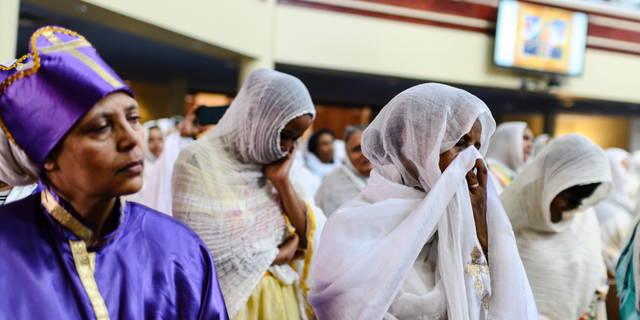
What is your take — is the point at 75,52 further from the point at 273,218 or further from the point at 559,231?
the point at 559,231

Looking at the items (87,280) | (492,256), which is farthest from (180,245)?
(492,256)

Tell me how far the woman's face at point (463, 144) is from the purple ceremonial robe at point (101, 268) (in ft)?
2.16

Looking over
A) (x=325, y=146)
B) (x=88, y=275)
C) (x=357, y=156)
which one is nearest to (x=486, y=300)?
(x=88, y=275)

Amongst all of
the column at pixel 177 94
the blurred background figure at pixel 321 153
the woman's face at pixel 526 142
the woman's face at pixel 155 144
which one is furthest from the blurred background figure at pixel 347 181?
the column at pixel 177 94

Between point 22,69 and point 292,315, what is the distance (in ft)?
3.94

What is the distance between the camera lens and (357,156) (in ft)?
10.6

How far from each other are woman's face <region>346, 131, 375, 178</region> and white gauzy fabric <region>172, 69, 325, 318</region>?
47.3 inches

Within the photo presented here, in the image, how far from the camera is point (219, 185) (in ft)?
6.07

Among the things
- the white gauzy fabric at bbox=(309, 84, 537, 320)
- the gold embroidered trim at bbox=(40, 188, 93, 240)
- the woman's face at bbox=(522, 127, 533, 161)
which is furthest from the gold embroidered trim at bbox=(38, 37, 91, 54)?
the woman's face at bbox=(522, 127, 533, 161)

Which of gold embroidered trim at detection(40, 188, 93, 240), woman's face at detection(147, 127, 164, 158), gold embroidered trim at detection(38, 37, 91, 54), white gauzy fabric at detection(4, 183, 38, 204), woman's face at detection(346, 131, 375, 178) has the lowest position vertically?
woman's face at detection(147, 127, 164, 158)

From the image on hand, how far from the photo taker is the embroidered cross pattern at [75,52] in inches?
38.6

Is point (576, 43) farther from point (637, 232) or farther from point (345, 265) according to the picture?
point (345, 265)

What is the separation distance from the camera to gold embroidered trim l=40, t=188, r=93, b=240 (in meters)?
1.02

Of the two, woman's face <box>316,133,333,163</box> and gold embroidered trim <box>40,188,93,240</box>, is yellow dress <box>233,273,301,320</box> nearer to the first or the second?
gold embroidered trim <box>40,188,93,240</box>
